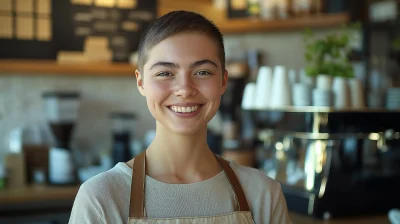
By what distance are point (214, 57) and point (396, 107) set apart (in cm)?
184

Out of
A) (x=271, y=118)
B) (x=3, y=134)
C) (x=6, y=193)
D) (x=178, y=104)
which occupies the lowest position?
(x=6, y=193)

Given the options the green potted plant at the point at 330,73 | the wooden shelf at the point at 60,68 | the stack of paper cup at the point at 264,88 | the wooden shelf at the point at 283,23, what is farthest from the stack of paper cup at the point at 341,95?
the wooden shelf at the point at 60,68

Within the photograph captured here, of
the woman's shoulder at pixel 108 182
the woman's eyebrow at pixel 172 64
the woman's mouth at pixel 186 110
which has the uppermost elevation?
the woman's eyebrow at pixel 172 64

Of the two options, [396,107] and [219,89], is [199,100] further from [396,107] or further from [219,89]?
[396,107]

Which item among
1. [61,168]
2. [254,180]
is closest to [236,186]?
[254,180]

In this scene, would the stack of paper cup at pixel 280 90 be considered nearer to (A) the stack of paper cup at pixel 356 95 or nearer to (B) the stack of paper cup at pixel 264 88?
(B) the stack of paper cup at pixel 264 88

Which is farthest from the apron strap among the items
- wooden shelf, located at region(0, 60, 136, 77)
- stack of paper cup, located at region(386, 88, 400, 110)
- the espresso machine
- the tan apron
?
wooden shelf, located at region(0, 60, 136, 77)

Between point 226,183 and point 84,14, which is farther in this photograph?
point 84,14

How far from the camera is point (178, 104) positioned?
0.99 meters

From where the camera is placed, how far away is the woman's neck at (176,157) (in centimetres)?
105

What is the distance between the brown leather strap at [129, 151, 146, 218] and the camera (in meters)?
0.97

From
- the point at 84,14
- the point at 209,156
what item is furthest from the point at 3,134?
the point at 209,156

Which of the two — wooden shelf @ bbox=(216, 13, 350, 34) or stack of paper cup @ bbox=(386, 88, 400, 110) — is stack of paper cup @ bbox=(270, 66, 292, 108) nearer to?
stack of paper cup @ bbox=(386, 88, 400, 110)

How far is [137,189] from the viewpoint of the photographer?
3.26 feet
